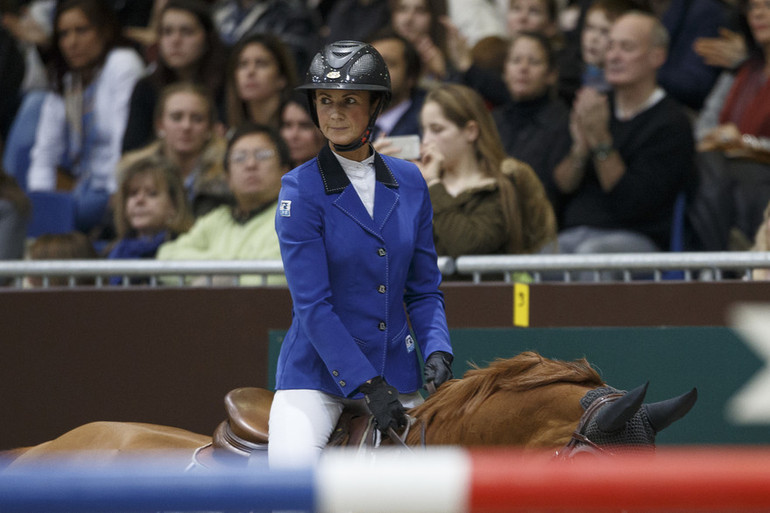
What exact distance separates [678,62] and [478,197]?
227 centimetres

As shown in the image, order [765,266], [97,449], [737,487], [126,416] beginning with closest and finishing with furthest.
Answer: [737,487] < [97,449] < [765,266] < [126,416]

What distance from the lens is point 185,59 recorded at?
27.3ft

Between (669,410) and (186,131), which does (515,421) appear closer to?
(669,410)

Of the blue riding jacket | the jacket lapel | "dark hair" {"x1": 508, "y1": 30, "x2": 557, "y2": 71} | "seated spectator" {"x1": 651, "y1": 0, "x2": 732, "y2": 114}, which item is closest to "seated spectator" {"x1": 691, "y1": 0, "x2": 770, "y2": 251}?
"seated spectator" {"x1": 651, "y1": 0, "x2": 732, "y2": 114}

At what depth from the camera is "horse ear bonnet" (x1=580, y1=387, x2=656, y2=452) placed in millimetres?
2668

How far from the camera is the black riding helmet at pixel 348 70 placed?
321 centimetres

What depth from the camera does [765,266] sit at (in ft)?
16.5

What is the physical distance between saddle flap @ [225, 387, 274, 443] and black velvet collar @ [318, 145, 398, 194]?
0.74 metres

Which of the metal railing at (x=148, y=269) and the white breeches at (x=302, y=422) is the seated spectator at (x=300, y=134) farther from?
the white breeches at (x=302, y=422)

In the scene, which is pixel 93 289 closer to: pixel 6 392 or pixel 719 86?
pixel 6 392

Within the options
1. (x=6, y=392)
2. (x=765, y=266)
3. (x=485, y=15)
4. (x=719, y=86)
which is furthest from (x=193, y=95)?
(x=765, y=266)

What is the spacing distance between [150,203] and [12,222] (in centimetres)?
87

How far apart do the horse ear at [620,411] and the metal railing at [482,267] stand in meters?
2.46

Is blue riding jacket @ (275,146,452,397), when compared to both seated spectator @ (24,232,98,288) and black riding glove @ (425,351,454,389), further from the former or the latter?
seated spectator @ (24,232,98,288)
